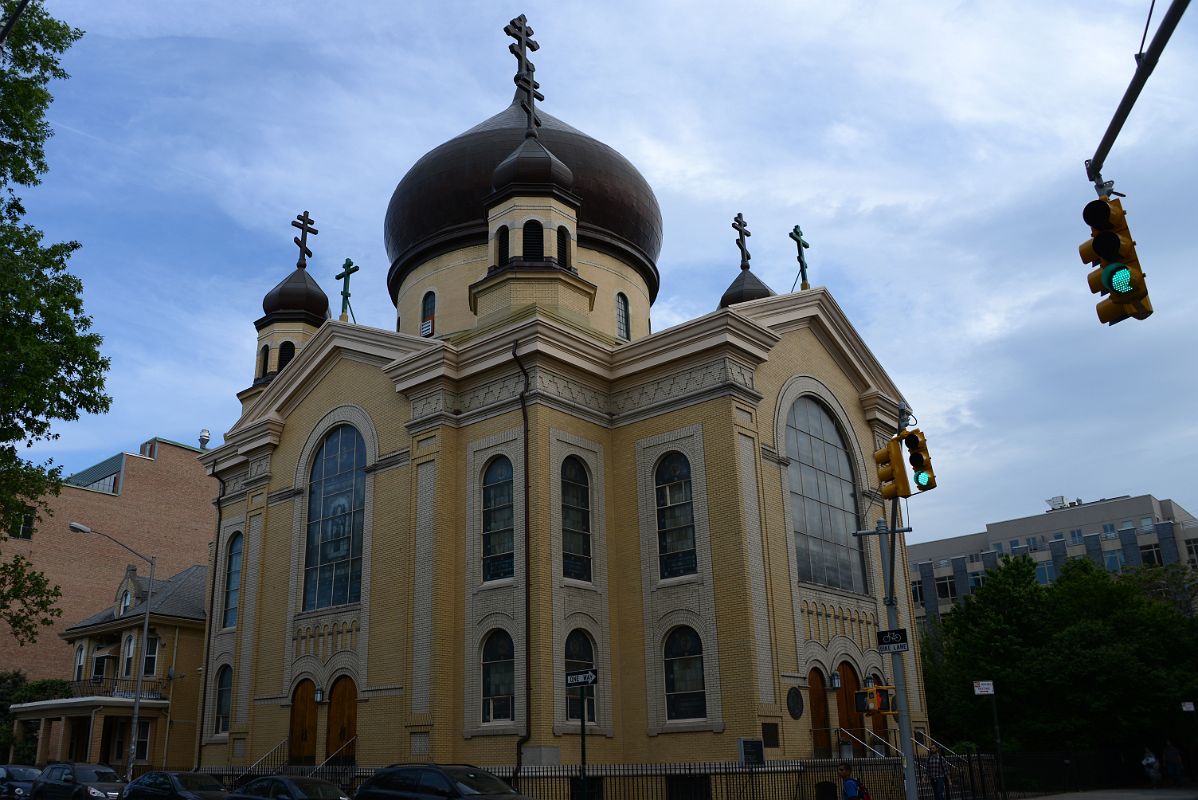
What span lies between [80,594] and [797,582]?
126 feet

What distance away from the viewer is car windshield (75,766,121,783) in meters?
23.7

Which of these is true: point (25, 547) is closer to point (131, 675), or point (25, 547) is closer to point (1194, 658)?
point (131, 675)

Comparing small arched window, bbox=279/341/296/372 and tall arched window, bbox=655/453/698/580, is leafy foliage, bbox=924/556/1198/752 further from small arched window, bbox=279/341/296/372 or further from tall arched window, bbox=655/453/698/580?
small arched window, bbox=279/341/296/372

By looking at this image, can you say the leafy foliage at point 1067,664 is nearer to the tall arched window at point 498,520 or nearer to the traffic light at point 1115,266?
the tall arched window at point 498,520

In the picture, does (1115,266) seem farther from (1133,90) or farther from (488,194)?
(488,194)

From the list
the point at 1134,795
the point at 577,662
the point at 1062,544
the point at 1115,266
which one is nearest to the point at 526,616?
the point at 577,662

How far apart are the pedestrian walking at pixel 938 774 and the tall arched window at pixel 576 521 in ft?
29.2

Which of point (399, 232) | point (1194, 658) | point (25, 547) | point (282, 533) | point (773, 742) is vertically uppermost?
point (399, 232)

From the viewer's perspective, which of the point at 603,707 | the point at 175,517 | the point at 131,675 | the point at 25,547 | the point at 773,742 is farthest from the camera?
the point at 175,517

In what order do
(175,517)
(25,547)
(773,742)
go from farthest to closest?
(175,517), (25,547), (773,742)

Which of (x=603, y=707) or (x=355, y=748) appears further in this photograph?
(x=355, y=748)

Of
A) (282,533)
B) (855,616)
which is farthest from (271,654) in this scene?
(855,616)

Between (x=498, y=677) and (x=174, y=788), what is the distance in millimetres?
6902

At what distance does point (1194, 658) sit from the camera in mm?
A: 36594
